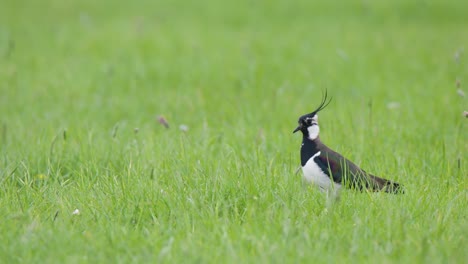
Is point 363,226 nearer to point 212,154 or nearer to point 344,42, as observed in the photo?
point 212,154

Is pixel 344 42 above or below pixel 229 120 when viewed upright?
above

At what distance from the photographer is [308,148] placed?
4.04 metres

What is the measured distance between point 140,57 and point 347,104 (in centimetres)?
307

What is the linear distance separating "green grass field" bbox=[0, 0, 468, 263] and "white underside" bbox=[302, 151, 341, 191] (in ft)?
0.29

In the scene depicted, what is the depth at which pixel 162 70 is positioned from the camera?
25.2 ft

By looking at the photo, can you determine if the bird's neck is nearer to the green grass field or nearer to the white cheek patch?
the white cheek patch

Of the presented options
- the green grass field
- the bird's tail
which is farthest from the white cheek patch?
the bird's tail

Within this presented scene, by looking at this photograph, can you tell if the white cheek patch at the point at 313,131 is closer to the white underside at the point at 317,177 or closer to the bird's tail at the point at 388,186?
the white underside at the point at 317,177

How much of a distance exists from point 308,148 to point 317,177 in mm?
286

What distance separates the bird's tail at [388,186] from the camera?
148 inches

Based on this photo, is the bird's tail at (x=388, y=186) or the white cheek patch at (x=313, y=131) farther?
the white cheek patch at (x=313, y=131)

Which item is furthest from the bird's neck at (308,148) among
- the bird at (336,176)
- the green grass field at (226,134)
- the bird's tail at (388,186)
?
the bird's tail at (388,186)

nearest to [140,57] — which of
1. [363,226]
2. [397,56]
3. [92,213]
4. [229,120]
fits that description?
[229,120]

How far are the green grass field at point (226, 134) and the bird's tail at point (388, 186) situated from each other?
0.07m
